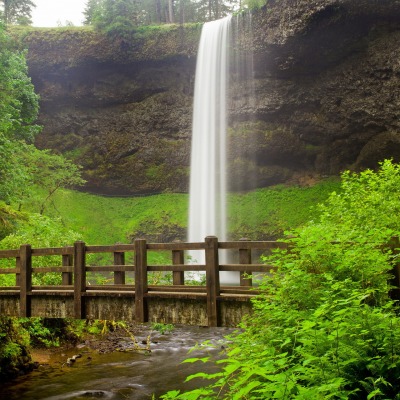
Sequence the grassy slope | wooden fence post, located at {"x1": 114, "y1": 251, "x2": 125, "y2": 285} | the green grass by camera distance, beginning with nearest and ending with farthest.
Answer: wooden fence post, located at {"x1": 114, "y1": 251, "x2": 125, "y2": 285}, the grassy slope, the green grass

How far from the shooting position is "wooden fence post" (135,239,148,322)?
9.33 m

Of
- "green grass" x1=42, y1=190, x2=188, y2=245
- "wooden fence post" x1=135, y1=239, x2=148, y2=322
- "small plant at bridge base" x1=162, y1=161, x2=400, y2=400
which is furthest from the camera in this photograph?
"green grass" x1=42, y1=190, x2=188, y2=245

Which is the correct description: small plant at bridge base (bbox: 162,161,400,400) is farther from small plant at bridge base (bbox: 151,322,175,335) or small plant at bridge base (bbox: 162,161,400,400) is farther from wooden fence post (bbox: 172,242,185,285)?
small plant at bridge base (bbox: 151,322,175,335)

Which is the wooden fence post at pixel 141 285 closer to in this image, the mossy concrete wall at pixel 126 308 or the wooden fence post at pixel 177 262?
the mossy concrete wall at pixel 126 308

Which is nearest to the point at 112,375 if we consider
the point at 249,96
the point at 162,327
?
the point at 162,327

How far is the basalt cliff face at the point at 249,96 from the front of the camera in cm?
3438

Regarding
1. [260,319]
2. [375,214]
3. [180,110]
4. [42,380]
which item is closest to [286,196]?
[180,110]

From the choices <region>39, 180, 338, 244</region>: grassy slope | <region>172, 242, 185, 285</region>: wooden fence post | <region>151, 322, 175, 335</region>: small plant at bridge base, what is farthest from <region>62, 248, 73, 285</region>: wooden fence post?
<region>39, 180, 338, 244</region>: grassy slope

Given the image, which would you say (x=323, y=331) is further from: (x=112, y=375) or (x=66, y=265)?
(x=112, y=375)

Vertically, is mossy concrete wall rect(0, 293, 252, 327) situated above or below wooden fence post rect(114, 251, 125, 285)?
below

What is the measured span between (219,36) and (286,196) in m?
15.1

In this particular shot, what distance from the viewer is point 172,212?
4125 centimetres

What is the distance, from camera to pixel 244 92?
1606 inches

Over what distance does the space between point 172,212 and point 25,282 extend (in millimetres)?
30198
